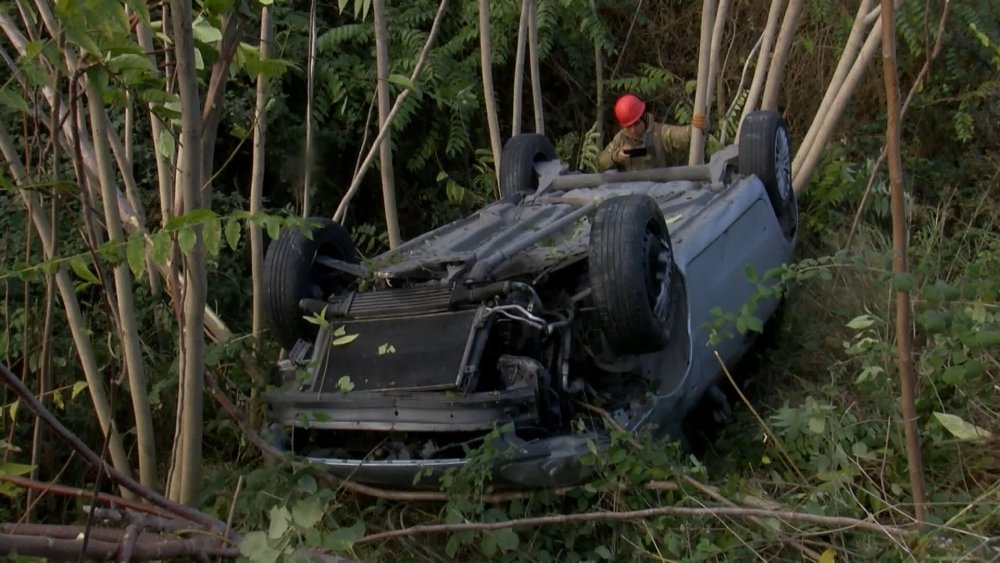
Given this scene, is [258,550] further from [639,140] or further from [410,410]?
[639,140]

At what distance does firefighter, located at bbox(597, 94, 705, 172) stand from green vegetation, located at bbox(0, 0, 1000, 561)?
1.21 metres

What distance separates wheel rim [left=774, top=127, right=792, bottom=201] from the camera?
19.9 feet

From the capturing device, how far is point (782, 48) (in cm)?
648

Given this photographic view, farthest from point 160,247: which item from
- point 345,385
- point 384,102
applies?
point 384,102

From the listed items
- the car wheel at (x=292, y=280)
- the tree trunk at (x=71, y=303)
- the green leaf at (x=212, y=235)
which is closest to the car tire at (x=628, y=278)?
the car wheel at (x=292, y=280)

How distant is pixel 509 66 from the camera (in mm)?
9953

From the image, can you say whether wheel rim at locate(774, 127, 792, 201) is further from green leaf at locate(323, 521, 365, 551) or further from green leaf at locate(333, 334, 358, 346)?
green leaf at locate(323, 521, 365, 551)

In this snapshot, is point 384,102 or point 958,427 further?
point 384,102

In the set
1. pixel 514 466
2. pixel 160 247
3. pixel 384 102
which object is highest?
pixel 160 247

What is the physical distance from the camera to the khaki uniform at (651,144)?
6.98 meters

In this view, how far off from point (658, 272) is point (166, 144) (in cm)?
219

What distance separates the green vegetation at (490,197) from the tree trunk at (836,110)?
49cm

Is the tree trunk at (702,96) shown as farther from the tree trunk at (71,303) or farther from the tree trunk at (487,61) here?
the tree trunk at (71,303)

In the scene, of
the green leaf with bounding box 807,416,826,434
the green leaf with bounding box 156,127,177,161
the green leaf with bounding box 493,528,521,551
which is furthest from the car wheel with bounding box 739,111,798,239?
the green leaf with bounding box 156,127,177,161
